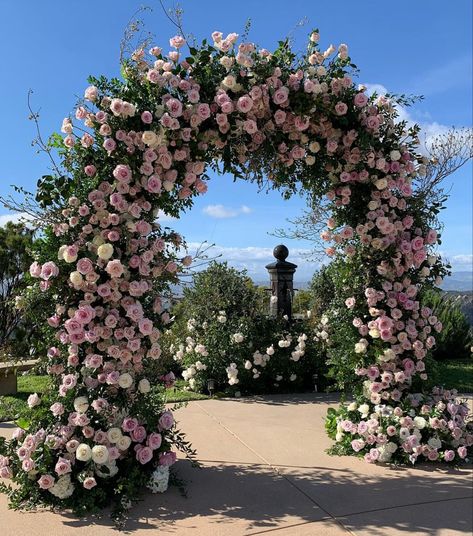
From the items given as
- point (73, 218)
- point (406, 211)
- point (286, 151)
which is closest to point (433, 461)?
point (406, 211)

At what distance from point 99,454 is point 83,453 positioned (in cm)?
10

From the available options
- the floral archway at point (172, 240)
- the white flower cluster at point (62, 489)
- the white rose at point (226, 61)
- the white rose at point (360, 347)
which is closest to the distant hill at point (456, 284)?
the floral archway at point (172, 240)

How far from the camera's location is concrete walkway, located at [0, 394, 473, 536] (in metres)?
3.04

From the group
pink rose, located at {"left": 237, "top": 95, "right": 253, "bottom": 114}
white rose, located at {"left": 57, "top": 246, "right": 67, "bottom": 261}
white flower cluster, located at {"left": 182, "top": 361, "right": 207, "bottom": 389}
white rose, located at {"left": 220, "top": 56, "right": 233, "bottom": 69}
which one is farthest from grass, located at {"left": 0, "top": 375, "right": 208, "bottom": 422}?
white rose, located at {"left": 220, "top": 56, "right": 233, "bottom": 69}

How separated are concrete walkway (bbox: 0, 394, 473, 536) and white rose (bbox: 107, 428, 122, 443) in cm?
45

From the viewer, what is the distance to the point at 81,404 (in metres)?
3.43

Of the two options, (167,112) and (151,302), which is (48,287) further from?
(167,112)

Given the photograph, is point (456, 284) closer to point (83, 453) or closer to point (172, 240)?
point (172, 240)

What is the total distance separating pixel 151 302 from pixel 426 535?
2.27m

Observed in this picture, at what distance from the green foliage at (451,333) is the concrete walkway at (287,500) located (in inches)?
282

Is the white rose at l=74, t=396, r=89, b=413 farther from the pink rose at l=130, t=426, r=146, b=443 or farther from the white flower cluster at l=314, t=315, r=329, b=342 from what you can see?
the white flower cluster at l=314, t=315, r=329, b=342

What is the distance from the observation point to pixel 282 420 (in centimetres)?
554

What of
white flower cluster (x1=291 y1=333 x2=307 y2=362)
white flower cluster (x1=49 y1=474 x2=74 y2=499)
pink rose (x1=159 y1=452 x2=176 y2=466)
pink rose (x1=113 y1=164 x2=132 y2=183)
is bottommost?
white flower cluster (x1=49 y1=474 x2=74 y2=499)


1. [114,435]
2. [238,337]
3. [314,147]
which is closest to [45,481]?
[114,435]
